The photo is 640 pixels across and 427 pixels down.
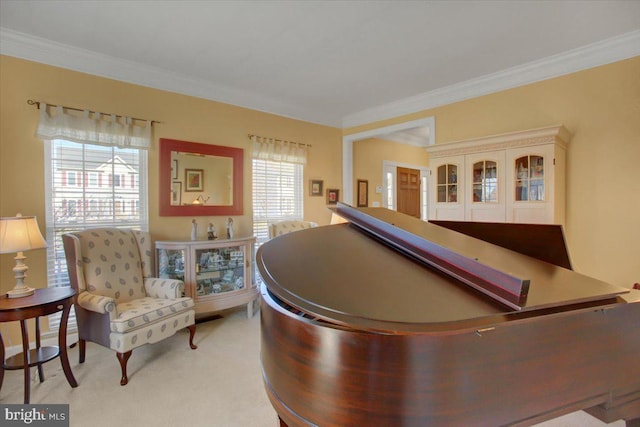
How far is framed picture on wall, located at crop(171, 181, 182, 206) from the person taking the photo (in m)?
3.40

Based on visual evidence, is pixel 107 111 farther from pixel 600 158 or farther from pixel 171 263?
pixel 600 158

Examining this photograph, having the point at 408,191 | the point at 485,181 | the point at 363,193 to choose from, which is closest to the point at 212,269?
the point at 363,193

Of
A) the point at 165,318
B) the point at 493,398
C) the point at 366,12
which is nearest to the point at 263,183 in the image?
the point at 165,318

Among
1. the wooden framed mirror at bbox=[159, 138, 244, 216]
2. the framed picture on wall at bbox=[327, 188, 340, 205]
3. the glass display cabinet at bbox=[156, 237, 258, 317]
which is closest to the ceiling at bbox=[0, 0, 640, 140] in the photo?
the wooden framed mirror at bbox=[159, 138, 244, 216]

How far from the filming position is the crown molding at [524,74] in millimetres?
2643

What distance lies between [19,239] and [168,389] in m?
1.50

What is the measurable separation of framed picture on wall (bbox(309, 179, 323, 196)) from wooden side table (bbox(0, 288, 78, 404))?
312 centimetres

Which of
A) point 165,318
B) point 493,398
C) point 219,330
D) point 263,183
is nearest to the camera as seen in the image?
point 493,398

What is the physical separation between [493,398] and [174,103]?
3789mm

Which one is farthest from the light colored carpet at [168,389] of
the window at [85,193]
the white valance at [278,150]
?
the white valance at [278,150]

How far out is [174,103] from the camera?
3414 mm

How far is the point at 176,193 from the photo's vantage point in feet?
11.3

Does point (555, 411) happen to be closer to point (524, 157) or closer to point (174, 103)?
point (524, 157)
